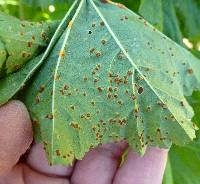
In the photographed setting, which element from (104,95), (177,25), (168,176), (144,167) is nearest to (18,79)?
(104,95)

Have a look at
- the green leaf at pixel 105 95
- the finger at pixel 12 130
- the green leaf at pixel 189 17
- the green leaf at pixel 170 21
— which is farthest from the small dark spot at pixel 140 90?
the green leaf at pixel 189 17

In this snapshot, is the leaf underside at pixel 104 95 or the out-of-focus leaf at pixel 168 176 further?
the out-of-focus leaf at pixel 168 176

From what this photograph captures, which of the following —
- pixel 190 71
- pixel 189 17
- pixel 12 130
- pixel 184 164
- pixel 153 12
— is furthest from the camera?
pixel 189 17

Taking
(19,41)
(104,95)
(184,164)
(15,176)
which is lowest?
(184,164)

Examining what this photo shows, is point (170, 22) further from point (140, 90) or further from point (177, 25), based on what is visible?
point (140, 90)

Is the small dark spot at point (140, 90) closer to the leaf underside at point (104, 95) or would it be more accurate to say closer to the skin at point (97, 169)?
the leaf underside at point (104, 95)

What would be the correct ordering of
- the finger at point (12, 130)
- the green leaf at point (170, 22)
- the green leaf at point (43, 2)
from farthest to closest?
the green leaf at point (170, 22)
the green leaf at point (43, 2)
the finger at point (12, 130)
